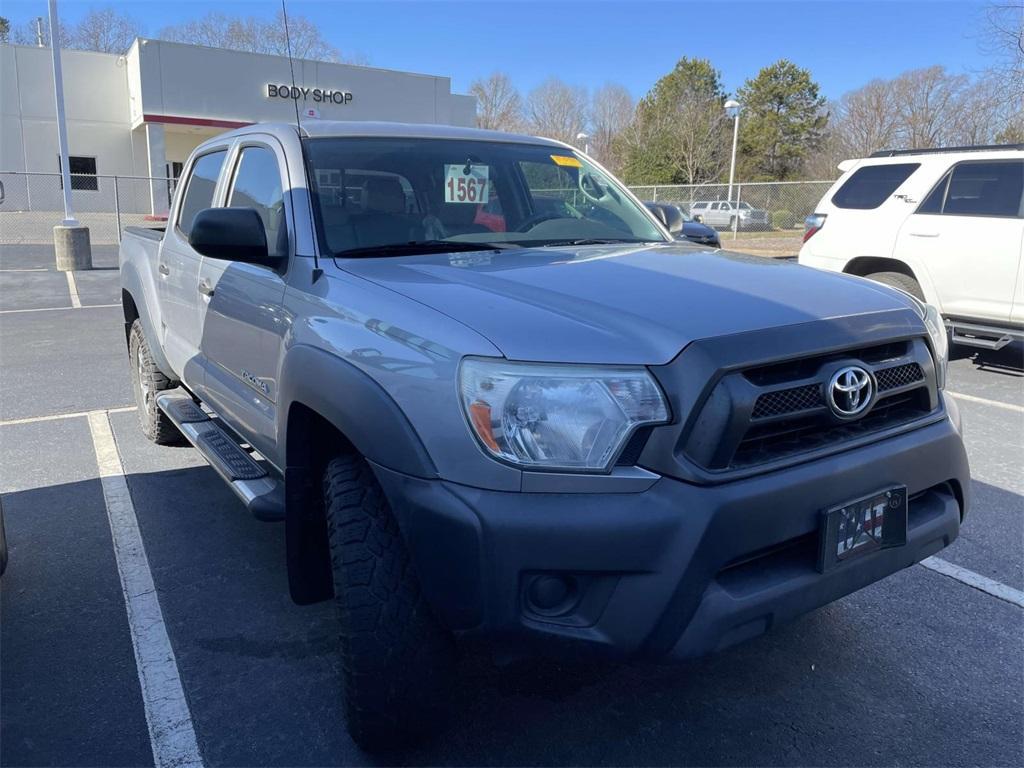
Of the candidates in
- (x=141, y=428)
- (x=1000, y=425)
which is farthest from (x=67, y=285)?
(x=1000, y=425)

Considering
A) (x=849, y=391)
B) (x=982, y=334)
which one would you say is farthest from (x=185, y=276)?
(x=982, y=334)

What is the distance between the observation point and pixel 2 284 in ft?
45.1

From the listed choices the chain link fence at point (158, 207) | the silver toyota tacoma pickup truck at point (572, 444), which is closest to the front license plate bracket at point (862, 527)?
the silver toyota tacoma pickup truck at point (572, 444)

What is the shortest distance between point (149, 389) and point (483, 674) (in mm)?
3422

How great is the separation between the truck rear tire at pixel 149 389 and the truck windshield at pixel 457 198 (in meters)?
2.37

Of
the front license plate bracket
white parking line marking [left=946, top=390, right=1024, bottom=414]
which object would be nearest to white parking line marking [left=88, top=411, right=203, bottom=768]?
the front license plate bracket

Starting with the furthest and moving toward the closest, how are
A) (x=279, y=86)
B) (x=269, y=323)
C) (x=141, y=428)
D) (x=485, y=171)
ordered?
(x=279, y=86) → (x=141, y=428) → (x=485, y=171) → (x=269, y=323)

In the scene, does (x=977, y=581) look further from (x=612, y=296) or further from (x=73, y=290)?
(x=73, y=290)

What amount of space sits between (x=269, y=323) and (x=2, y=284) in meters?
13.4

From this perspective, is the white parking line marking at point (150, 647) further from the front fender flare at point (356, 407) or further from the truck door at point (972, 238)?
the truck door at point (972, 238)

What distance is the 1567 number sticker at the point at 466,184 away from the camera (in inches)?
133

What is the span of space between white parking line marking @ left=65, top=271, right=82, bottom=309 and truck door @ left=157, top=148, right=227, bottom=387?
26.6ft

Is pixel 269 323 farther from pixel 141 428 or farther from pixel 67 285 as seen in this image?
pixel 67 285

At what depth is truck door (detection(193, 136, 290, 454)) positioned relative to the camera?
9.75 ft
